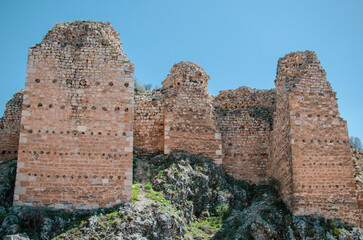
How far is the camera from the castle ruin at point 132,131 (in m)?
17.3

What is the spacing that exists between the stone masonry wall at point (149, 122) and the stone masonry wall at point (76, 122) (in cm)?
315

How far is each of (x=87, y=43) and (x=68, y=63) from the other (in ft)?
3.27

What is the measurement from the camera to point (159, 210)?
17156 mm

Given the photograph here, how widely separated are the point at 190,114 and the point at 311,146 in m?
5.00

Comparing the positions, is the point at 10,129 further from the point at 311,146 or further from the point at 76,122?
the point at 311,146

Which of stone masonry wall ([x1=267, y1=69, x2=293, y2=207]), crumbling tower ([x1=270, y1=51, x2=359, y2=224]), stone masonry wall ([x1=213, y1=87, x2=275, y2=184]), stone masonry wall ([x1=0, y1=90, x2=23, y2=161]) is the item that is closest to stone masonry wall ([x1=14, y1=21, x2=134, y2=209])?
stone masonry wall ([x1=0, y1=90, x2=23, y2=161])

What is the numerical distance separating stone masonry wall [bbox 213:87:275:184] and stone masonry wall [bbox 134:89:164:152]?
2.53 meters

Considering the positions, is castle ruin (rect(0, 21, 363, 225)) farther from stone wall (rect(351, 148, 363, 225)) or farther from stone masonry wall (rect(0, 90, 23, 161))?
stone wall (rect(351, 148, 363, 225))

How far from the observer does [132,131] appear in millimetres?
18047

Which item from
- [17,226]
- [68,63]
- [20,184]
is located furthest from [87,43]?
[17,226]

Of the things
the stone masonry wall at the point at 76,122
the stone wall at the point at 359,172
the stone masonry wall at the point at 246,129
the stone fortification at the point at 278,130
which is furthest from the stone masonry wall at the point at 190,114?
the stone wall at the point at 359,172

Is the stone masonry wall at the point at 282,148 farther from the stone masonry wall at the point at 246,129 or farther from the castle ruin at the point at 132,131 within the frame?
the stone masonry wall at the point at 246,129

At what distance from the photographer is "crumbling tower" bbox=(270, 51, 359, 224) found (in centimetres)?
1841

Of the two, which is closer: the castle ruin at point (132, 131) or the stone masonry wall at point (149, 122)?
the castle ruin at point (132, 131)
